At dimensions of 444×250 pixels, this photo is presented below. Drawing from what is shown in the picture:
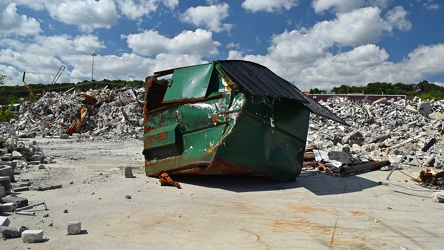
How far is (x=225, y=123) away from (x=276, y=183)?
6.03ft

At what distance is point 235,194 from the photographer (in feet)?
21.0

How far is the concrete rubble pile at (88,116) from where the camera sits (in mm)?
20578

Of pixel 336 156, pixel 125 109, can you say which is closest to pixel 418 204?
pixel 336 156

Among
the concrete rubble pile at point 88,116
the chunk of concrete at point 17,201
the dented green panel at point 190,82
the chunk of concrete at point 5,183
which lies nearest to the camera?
the chunk of concrete at point 17,201

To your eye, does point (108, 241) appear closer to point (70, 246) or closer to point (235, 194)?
point (70, 246)

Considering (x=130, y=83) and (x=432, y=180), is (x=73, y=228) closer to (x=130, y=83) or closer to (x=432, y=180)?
(x=432, y=180)

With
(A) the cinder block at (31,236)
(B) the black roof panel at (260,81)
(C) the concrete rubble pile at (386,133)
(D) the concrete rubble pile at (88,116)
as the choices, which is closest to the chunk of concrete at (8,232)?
(A) the cinder block at (31,236)

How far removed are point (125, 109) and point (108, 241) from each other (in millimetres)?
19180

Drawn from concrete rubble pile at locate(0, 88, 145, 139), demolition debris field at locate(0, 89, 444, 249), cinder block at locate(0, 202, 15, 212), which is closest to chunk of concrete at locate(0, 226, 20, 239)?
demolition debris field at locate(0, 89, 444, 249)

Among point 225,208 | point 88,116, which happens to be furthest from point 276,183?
point 88,116

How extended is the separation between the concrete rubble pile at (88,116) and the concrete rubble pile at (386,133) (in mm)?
9724

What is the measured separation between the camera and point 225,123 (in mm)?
6402

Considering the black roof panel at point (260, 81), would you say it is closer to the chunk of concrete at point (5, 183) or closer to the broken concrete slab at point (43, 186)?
the broken concrete slab at point (43, 186)

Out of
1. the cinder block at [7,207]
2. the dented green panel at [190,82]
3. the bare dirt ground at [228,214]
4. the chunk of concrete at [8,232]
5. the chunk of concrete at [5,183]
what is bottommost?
the bare dirt ground at [228,214]
